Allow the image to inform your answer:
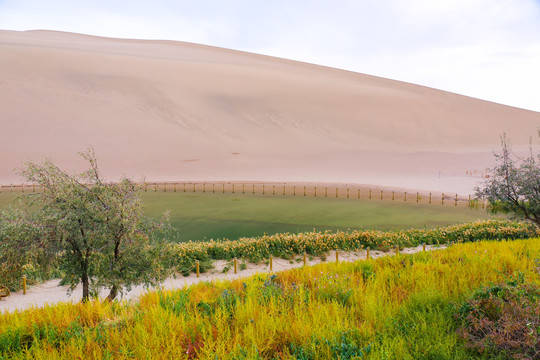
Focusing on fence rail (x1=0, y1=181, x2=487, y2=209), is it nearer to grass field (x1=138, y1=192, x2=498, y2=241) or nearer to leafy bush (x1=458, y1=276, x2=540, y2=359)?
grass field (x1=138, y1=192, x2=498, y2=241)

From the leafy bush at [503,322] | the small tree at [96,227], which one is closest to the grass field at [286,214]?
the small tree at [96,227]

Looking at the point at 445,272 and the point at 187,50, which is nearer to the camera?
the point at 445,272

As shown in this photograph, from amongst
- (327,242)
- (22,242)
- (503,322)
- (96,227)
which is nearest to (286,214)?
(327,242)

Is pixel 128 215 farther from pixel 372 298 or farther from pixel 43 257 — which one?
pixel 372 298

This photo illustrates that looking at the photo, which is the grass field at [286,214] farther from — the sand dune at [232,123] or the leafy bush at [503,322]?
the leafy bush at [503,322]

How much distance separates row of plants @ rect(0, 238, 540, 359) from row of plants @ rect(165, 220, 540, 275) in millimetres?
9800

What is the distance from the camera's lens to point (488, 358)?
10.7 ft

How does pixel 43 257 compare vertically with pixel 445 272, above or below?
below

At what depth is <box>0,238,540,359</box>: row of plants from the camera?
3307 millimetres

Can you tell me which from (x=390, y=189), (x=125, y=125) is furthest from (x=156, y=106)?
(x=390, y=189)

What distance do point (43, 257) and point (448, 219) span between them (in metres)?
21.5

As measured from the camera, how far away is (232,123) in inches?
2808

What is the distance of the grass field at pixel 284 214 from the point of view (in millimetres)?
20469

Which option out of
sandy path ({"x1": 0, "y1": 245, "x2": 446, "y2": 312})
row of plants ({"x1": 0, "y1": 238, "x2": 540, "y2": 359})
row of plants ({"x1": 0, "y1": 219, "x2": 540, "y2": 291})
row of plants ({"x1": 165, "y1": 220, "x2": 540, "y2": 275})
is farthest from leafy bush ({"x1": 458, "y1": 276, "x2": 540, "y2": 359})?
row of plants ({"x1": 165, "y1": 220, "x2": 540, "y2": 275})
